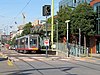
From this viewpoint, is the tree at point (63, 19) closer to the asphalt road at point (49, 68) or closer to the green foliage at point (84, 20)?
the green foliage at point (84, 20)

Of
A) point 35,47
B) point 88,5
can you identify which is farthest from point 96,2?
point 35,47

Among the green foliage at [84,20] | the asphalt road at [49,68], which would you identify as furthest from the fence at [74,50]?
the asphalt road at [49,68]

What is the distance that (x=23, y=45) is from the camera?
202ft

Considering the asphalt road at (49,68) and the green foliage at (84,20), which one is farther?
the green foliage at (84,20)

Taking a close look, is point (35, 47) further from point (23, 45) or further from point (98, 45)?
point (98, 45)

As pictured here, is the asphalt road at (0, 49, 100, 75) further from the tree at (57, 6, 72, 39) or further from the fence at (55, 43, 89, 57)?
the tree at (57, 6, 72, 39)

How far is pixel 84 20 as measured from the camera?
60.4 m

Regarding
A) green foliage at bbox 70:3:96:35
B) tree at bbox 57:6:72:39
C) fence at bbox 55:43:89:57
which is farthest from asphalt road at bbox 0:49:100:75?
tree at bbox 57:6:72:39

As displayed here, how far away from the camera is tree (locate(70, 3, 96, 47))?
60.2 metres

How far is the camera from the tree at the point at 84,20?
60219 millimetres

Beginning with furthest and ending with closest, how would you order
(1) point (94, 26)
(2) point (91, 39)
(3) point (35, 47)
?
(2) point (91, 39) < (1) point (94, 26) < (3) point (35, 47)

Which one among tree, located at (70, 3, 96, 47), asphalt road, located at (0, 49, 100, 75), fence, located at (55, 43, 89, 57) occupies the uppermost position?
tree, located at (70, 3, 96, 47)

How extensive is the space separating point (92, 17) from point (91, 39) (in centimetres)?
660

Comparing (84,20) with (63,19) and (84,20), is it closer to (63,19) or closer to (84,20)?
(84,20)
